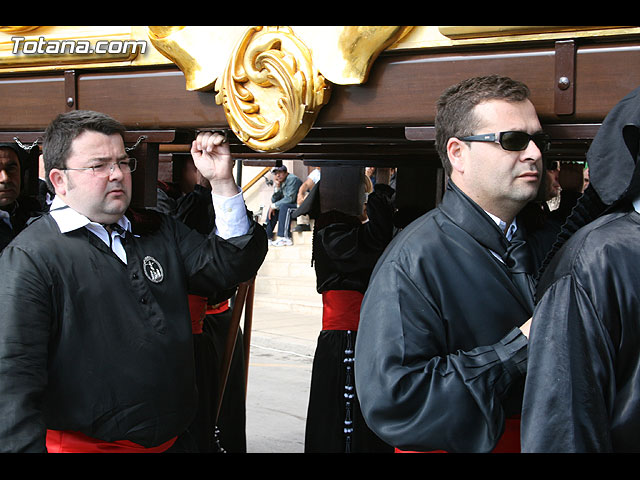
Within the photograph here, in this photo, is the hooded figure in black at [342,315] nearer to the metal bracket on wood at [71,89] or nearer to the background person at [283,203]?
the metal bracket on wood at [71,89]

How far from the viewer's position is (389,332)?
152 centimetres

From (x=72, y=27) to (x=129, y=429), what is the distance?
119 centimetres

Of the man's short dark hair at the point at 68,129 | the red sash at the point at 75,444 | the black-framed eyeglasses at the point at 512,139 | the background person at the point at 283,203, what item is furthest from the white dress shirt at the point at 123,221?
the background person at the point at 283,203

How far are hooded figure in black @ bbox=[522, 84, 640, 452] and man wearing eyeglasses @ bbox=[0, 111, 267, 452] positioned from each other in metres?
1.12

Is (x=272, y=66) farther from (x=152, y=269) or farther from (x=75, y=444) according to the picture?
(x=75, y=444)

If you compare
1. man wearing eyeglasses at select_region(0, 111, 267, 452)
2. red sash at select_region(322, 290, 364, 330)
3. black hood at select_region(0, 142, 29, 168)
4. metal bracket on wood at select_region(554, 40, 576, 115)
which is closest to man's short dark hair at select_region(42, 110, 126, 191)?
man wearing eyeglasses at select_region(0, 111, 267, 452)

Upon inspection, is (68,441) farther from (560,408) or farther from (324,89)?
(560,408)

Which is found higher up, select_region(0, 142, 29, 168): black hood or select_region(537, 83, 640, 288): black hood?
select_region(0, 142, 29, 168): black hood

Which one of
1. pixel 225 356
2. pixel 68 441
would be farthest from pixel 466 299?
pixel 225 356

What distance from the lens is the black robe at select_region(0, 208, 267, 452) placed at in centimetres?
177

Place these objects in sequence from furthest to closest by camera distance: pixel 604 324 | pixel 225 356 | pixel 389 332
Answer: pixel 225 356, pixel 389 332, pixel 604 324

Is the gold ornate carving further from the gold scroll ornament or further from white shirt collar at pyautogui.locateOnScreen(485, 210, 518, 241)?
white shirt collar at pyautogui.locateOnScreen(485, 210, 518, 241)

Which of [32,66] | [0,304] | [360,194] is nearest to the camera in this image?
[0,304]

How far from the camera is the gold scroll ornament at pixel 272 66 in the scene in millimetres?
1835
